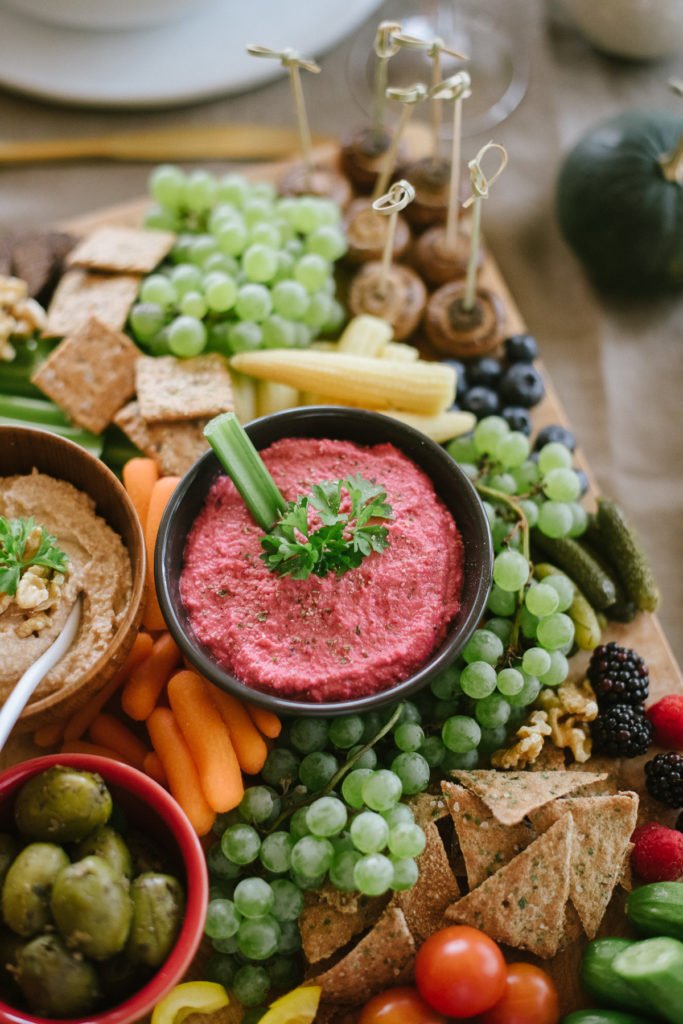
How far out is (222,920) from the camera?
152 centimetres

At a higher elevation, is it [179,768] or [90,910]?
[90,910]

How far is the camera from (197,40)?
2.59 metres

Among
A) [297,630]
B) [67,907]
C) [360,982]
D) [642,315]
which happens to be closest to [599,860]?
[360,982]

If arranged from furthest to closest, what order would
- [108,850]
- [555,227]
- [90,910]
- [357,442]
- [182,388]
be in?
[555,227], [182,388], [357,442], [108,850], [90,910]

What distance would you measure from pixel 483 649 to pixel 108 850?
0.68 meters

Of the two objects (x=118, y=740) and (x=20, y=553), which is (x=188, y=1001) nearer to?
(x=118, y=740)

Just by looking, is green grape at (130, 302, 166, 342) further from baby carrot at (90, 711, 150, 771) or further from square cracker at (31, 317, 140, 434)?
baby carrot at (90, 711, 150, 771)

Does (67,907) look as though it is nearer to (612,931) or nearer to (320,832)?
(320,832)

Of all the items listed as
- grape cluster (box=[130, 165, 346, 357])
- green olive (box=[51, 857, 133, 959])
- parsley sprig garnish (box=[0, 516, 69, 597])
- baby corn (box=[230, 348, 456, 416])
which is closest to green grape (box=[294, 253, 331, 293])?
grape cluster (box=[130, 165, 346, 357])

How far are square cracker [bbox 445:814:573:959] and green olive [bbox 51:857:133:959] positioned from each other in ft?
1.87

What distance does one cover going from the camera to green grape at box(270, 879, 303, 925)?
5.07 feet

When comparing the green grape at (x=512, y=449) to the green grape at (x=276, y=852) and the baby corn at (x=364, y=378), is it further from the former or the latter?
the green grape at (x=276, y=852)

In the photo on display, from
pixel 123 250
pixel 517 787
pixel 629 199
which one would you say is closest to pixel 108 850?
Answer: pixel 517 787

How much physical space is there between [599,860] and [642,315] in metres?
1.36
